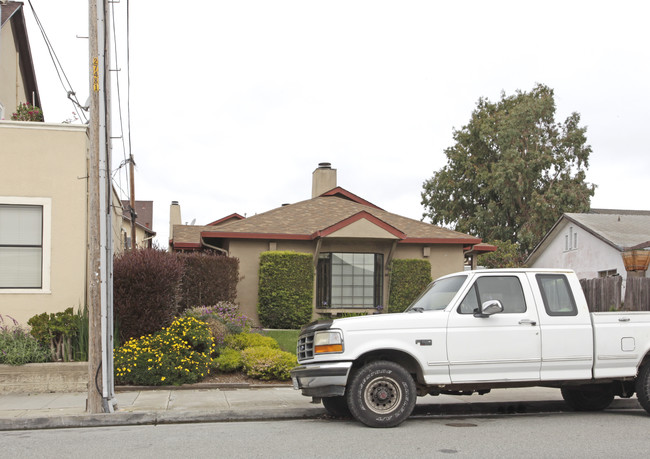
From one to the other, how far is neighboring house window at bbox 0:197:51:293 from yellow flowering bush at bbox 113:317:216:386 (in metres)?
2.19

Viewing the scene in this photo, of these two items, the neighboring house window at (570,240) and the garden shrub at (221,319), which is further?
the neighboring house window at (570,240)

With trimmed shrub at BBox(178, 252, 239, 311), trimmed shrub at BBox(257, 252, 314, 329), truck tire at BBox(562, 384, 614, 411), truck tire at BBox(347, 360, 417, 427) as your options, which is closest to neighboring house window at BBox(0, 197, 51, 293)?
trimmed shrub at BBox(178, 252, 239, 311)

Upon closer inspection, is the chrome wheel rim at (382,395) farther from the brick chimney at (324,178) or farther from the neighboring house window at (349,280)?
the brick chimney at (324,178)

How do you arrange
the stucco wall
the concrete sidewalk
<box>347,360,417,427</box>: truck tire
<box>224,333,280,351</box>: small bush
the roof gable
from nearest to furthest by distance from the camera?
1. <box>347,360,417,427</box>: truck tire
2. the concrete sidewalk
3. the stucco wall
4. <box>224,333,280,351</box>: small bush
5. the roof gable

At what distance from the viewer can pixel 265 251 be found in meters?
19.9

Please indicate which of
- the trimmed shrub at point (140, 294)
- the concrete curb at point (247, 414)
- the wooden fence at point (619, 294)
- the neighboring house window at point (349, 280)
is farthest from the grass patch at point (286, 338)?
the wooden fence at point (619, 294)

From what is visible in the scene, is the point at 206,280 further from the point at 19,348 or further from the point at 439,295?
the point at 439,295

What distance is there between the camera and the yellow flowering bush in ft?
38.6

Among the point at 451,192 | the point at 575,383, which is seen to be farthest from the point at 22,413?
the point at 451,192

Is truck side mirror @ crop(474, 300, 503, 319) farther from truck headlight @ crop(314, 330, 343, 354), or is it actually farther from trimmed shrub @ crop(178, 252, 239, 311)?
trimmed shrub @ crop(178, 252, 239, 311)

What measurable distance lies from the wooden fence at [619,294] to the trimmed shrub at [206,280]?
9625mm

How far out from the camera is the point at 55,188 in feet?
42.3

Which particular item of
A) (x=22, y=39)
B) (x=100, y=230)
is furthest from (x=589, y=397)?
(x=22, y=39)

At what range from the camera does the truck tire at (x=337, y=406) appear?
9.30 metres
